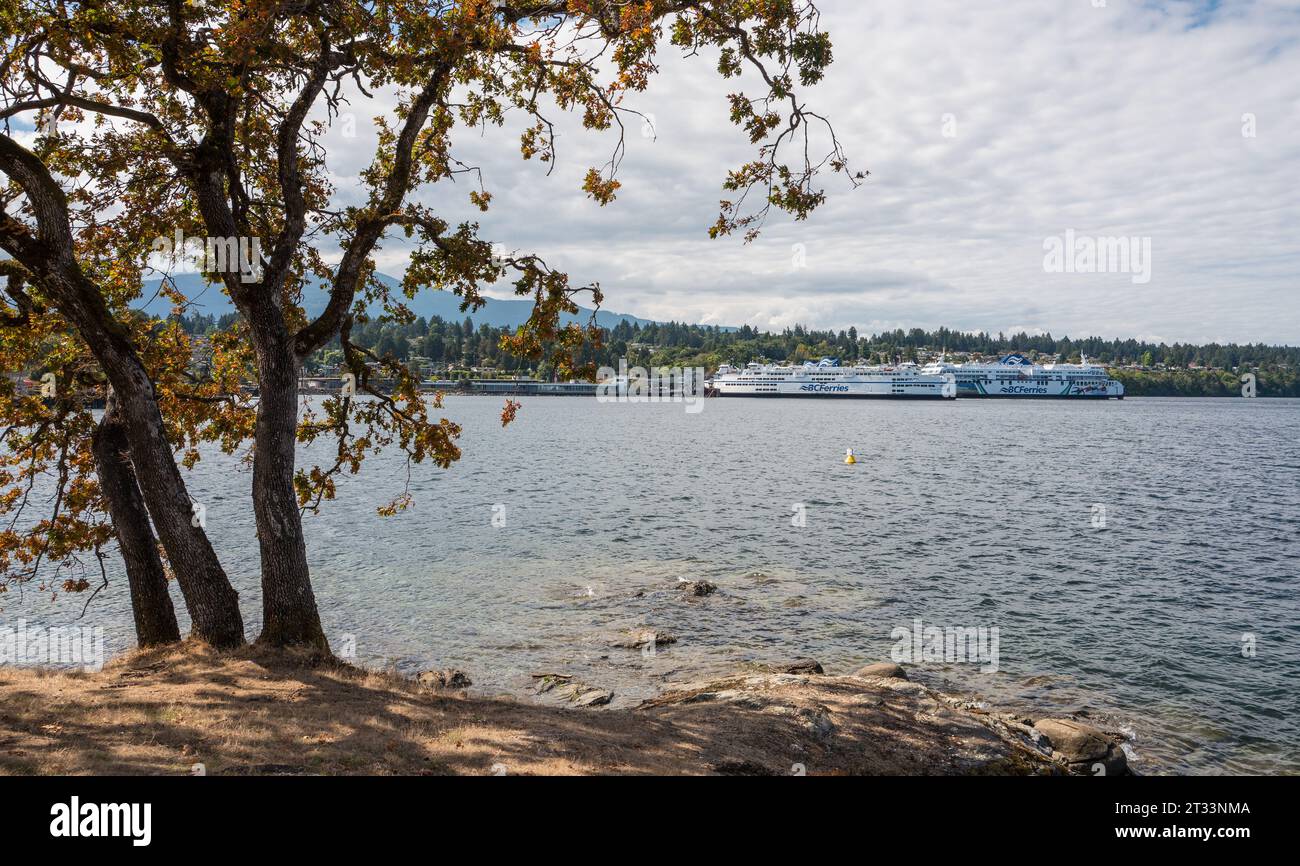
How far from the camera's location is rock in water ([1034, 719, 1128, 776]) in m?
14.6

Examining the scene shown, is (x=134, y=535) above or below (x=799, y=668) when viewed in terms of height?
above

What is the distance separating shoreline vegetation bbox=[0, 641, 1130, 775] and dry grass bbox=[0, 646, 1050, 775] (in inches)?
1.4

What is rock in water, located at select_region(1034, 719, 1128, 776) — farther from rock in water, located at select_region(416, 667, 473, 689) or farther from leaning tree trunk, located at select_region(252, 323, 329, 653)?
leaning tree trunk, located at select_region(252, 323, 329, 653)

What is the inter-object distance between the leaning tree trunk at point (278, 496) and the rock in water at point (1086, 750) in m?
14.8

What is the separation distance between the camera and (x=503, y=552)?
3791 centimetres

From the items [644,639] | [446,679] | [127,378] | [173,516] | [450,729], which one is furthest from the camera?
[644,639]

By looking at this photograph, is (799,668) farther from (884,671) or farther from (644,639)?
(644,639)

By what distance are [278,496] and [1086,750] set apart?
1665 centimetres

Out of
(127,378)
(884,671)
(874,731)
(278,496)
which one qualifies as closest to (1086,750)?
(874,731)

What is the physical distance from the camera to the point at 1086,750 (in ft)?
49.1

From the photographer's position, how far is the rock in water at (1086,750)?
14648 millimetres
